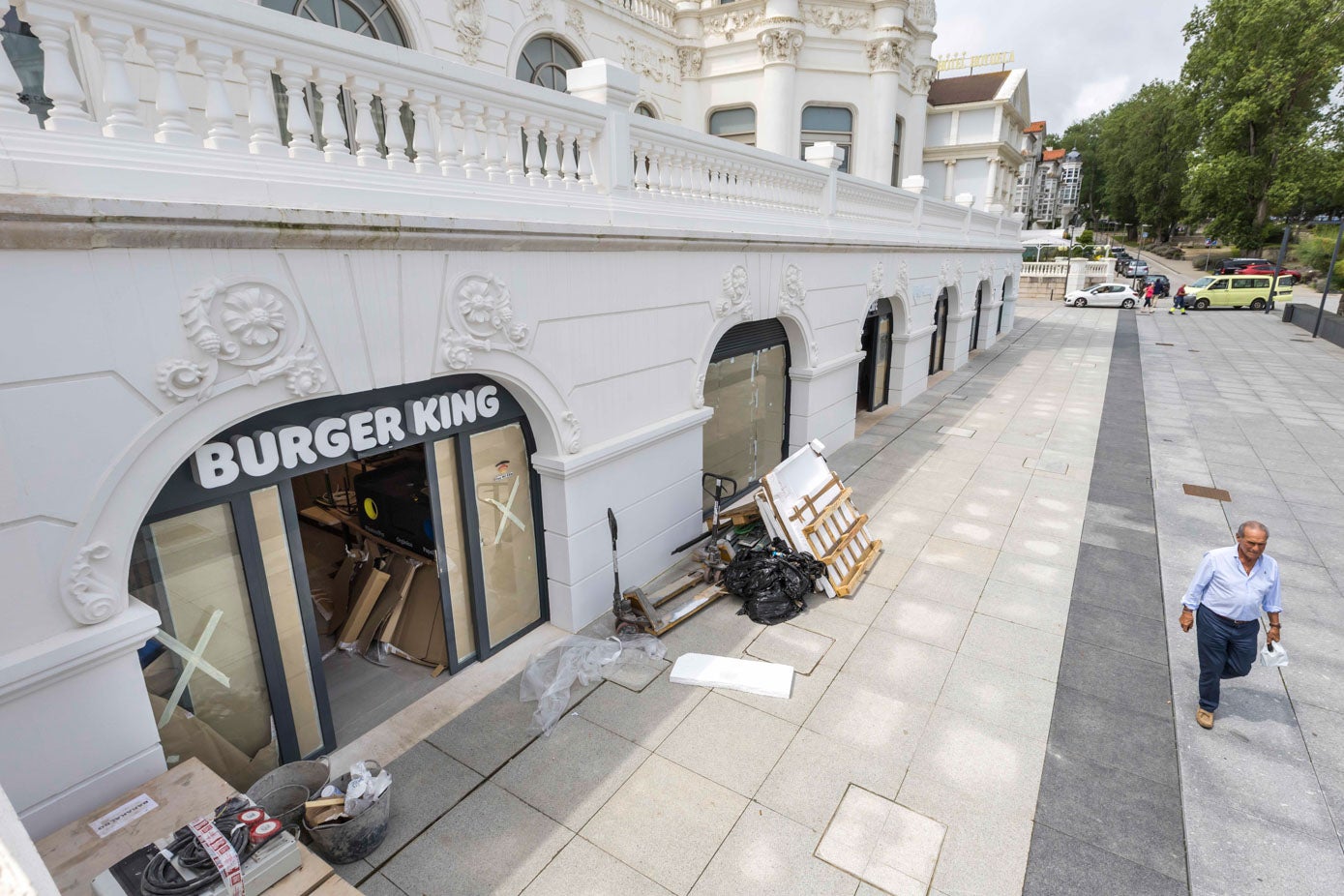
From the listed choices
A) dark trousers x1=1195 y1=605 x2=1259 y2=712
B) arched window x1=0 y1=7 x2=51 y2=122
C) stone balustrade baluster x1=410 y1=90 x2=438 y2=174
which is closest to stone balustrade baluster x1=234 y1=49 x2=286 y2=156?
stone balustrade baluster x1=410 y1=90 x2=438 y2=174

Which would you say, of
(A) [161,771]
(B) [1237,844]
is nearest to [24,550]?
(A) [161,771]

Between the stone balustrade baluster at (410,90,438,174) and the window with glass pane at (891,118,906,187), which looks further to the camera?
the window with glass pane at (891,118,906,187)

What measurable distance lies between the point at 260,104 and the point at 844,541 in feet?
23.1

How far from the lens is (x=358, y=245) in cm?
442

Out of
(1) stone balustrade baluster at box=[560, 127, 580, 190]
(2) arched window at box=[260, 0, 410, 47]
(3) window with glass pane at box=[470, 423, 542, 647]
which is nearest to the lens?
(1) stone balustrade baluster at box=[560, 127, 580, 190]

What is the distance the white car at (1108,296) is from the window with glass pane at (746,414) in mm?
36014

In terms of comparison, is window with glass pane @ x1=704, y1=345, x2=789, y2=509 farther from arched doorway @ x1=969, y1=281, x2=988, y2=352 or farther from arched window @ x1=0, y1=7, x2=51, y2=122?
arched doorway @ x1=969, y1=281, x2=988, y2=352

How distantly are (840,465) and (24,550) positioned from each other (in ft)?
35.7

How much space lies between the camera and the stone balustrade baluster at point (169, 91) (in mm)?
3512

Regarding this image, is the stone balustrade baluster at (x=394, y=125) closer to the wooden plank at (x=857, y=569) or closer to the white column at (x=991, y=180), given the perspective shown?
the wooden plank at (x=857, y=569)

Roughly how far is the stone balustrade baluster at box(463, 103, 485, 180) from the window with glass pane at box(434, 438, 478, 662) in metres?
2.22

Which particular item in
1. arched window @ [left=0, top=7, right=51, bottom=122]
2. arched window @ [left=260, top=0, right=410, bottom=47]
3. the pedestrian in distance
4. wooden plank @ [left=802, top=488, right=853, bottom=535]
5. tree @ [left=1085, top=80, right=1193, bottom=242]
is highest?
tree @ [left=1085, top=80, right=1193, bottom=242]

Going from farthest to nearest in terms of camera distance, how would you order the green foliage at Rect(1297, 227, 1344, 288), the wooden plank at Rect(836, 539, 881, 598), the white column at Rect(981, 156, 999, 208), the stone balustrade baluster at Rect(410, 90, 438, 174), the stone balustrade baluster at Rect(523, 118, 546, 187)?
the green foliage at Rect(1297, 227, 1344, 288)
the white column at Rect(981, 156, 999, 208)
the wooden plank at Rect(836, 539, 881, 598)
the stone balustrade baluster at Rect(523, 118, 546, 187)
the stone balustrade baluster at Rect(410, 90, 438, 174)

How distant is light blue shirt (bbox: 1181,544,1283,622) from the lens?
516 cm
